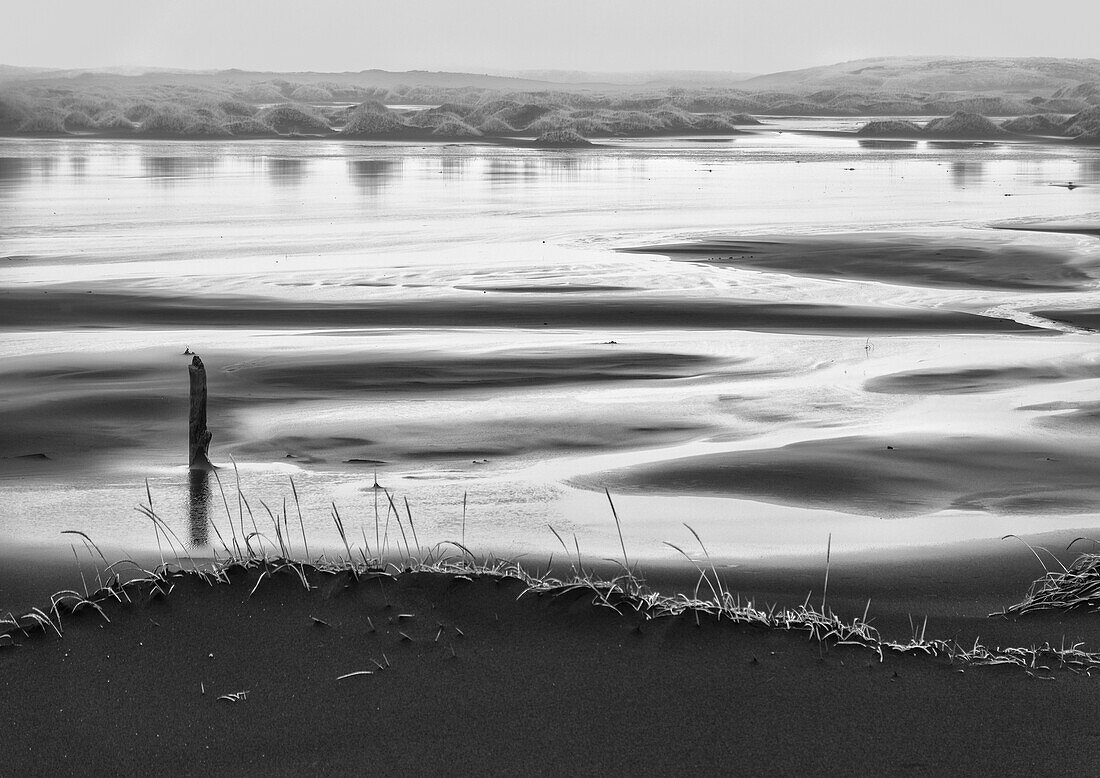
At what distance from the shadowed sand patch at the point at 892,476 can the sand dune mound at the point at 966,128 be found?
5815 cm

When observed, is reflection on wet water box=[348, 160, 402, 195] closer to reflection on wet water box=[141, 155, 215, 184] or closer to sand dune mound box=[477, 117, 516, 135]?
reflection on wet water box=[141, 155, 215, 184]

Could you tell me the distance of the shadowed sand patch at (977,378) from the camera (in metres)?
10.8

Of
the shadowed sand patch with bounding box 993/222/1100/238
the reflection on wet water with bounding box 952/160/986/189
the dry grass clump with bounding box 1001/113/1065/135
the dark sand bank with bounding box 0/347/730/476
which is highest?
the dry grass clump with bounding box 1001/113/1065/135

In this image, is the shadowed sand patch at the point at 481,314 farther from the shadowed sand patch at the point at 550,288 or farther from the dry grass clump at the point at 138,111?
the dry grass clump at the point at 138,111

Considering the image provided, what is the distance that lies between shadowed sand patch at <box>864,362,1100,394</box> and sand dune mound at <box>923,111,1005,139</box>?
54.7m

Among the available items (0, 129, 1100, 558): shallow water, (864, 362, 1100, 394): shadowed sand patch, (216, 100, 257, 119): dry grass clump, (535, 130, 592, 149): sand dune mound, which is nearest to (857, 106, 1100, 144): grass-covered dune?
(535, 130, 592, 149): sand dune mound

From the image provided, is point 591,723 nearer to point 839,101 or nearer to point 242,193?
point 242,193

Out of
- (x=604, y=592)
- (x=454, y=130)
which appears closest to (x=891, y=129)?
(x=454, y=130)

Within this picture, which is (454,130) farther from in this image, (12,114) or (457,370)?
(457,370)

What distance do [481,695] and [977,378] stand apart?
7810 mm

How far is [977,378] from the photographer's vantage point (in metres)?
11.2

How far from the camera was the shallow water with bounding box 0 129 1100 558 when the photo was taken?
7285mm

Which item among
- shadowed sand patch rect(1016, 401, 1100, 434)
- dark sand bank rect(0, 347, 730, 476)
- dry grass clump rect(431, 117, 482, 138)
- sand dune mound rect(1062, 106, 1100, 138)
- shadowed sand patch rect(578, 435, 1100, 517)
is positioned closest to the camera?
shadowed sand patch rect(578, 435, 1100, 517)

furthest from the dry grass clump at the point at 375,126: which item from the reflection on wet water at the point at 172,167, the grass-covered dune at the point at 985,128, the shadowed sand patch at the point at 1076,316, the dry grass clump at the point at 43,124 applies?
the shadowed sand patch at the point at 1076,316
